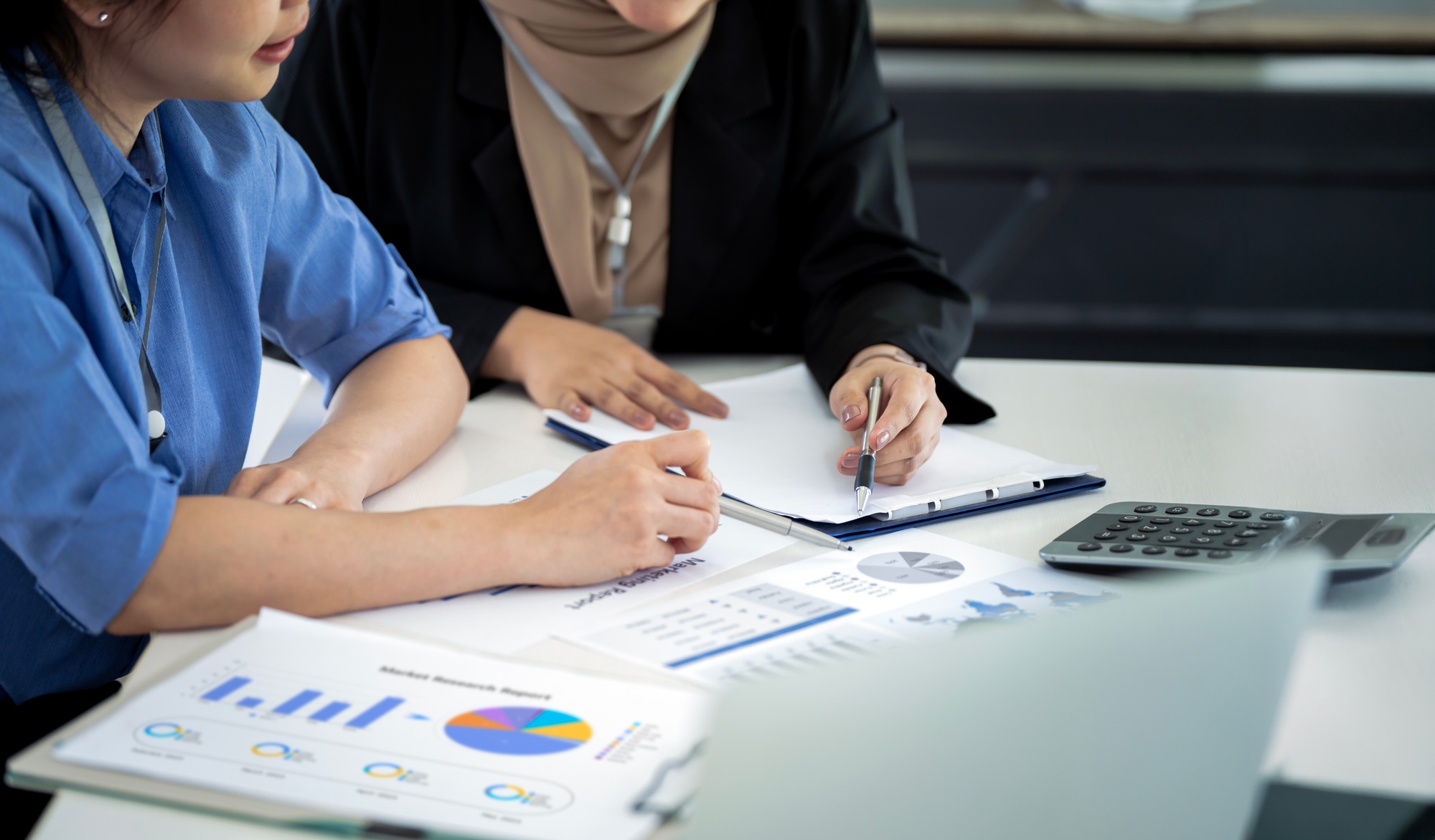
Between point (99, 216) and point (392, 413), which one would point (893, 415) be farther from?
point (99, 216)

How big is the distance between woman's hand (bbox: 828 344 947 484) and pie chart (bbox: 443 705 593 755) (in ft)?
1.37

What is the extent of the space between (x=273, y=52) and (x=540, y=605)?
422mm

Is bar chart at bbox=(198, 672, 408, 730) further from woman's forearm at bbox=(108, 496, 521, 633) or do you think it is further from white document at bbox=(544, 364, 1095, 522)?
white document at bbox=(544, 364, 1095, 522)

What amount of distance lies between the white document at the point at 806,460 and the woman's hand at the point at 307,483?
25 centimetres

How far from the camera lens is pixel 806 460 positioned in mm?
1078

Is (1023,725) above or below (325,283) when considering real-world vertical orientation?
below

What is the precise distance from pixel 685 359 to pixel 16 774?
961mm

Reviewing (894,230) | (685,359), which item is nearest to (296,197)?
(685,359)

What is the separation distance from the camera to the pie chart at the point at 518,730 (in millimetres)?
628

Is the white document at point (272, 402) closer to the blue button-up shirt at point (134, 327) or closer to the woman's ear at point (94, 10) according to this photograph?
the blue button-up shirt at point (134, 327)

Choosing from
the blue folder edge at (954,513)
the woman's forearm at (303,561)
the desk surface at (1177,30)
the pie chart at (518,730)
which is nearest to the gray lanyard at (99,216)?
the woman's forearm at (303,561)

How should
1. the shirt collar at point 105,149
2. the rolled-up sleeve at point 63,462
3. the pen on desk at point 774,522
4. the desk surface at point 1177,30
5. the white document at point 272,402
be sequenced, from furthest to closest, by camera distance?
1. the desk surface at point 1177,30
2. the white document at point 272,402
3. the pen on desk at point 774,522
4. the shirt collar at point 105,149
5. the rolled-up sleeve at point 63,462

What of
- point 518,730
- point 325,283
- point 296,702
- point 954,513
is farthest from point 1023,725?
point 325,283

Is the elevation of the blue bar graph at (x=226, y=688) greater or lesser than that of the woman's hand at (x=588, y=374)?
lesser
